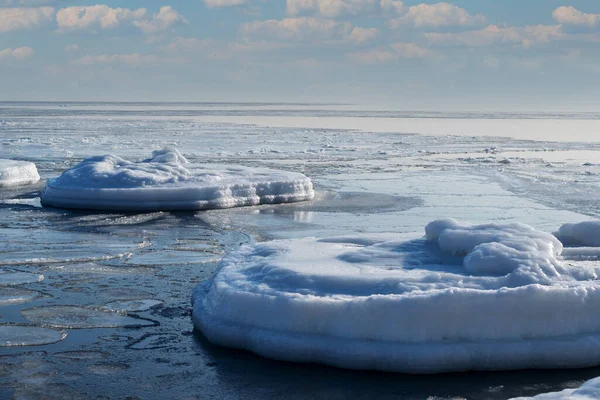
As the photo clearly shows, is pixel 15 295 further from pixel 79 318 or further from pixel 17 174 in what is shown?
pixel 17 174

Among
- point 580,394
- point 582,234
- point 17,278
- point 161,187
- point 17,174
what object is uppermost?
point 582,234

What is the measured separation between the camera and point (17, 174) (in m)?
16.0

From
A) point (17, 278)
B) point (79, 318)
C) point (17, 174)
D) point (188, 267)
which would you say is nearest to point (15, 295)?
point (17, 278)

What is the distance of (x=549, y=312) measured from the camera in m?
5.59

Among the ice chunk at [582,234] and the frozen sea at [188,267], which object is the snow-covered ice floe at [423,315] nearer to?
the frozen sea at [188,267]

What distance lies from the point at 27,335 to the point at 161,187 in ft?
22.6

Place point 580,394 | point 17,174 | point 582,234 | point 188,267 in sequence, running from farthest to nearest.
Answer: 1. point 17,174
2. point 188,267
3. point 582,234
4. point 580,394

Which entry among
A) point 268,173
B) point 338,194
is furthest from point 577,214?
point 268,173

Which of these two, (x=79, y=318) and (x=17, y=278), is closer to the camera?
(x=79, y=318)

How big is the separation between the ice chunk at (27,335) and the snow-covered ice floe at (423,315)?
1.03m

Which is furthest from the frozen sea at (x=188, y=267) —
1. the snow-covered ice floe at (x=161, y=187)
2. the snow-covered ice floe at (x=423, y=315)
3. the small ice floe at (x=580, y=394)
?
the small ice floe at (x=580, y=394)

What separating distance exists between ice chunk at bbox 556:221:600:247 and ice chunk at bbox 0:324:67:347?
4.41m

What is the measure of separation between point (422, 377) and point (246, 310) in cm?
131

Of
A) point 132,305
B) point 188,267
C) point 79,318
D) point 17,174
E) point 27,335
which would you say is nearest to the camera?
point 27,335
